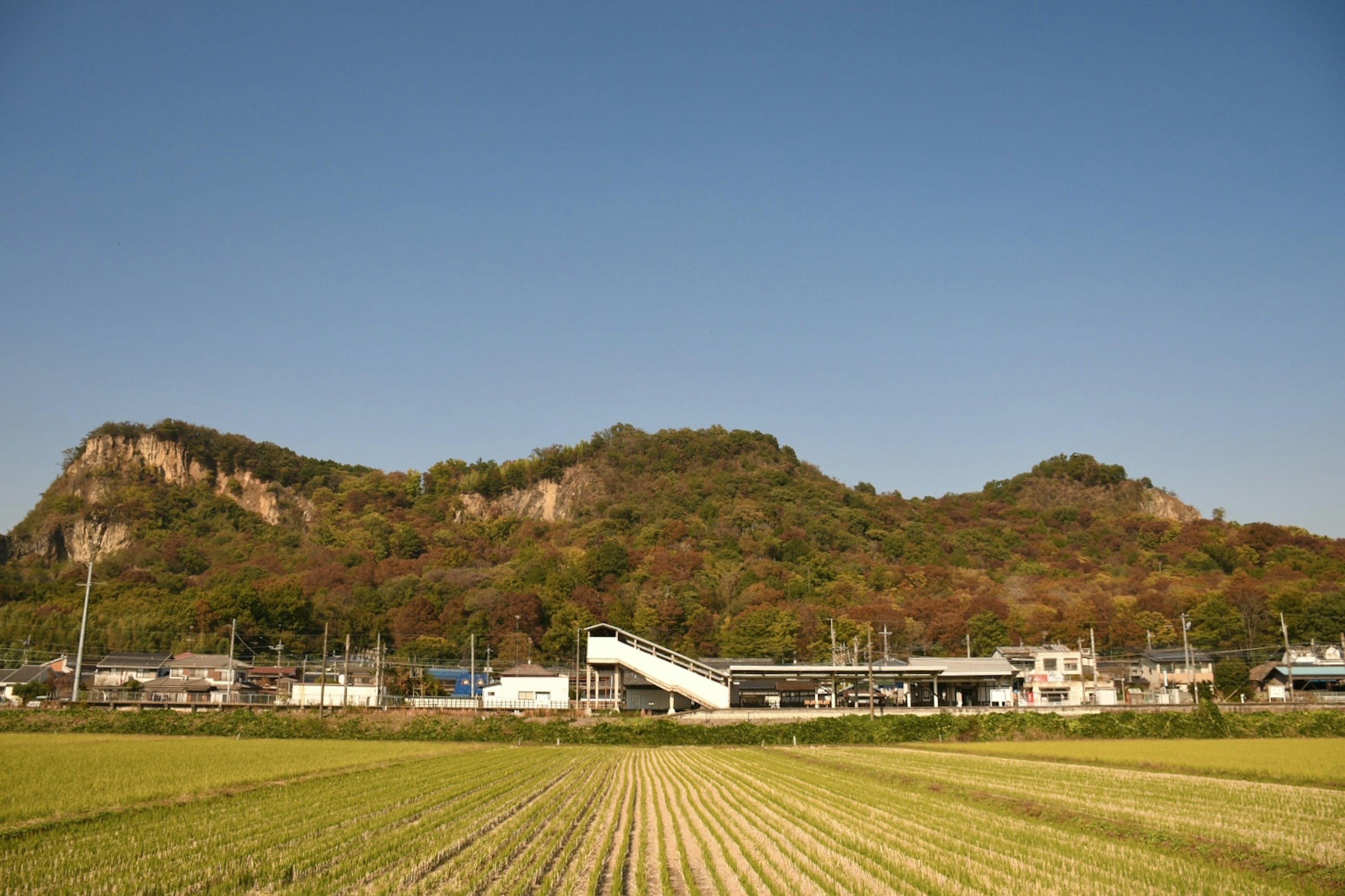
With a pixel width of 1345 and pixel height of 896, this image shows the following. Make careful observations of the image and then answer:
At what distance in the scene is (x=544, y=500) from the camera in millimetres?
143375

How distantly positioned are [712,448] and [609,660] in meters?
88.7

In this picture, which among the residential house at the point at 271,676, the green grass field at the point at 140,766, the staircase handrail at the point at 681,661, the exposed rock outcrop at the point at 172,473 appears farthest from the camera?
the exposed rock outcrop at the point at 172,473

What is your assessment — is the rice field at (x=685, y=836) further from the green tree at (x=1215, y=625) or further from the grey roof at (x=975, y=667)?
the green tree at (x=1215, y=625)

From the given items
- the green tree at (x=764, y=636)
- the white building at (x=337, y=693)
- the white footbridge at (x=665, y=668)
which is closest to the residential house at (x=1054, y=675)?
the green tree at (x=764, y=636)

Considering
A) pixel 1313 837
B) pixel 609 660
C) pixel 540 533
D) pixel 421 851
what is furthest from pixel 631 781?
pixel 540 533

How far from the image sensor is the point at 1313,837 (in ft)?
41.1

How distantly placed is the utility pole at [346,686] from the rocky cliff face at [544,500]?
65085 mm

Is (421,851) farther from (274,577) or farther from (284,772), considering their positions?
(274,577)

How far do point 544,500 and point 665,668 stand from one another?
9245cm

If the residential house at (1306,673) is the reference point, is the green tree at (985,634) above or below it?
above

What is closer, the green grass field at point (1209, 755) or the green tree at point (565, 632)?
the green grass field at point (1209, 755)

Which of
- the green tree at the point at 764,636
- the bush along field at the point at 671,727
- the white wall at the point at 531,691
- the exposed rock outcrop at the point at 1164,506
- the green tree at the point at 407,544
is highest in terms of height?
the exposed rock outcrop at the point at 1164,506

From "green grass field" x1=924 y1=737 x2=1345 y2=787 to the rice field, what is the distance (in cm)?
209

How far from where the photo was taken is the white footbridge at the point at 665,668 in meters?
52.2
